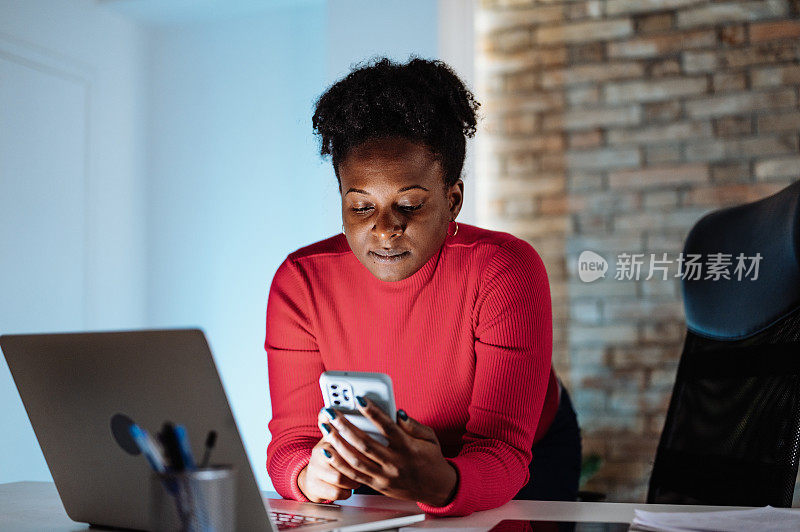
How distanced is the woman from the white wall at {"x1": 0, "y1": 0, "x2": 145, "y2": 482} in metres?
1.77

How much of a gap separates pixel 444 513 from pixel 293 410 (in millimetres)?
367

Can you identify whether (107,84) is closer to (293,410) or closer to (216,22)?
(216,22)

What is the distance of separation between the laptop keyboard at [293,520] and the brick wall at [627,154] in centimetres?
206

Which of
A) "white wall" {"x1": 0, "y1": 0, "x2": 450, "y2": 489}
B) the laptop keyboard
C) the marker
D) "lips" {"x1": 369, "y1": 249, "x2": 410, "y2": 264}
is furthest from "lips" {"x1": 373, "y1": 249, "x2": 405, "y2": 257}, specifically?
"white wall" {"x1": 0, "y1": 0, "x2": 450, "y2": 489}

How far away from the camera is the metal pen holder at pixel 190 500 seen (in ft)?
2.01

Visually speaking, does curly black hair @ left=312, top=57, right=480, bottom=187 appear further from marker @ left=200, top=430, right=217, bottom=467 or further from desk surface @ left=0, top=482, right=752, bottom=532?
marker @ left=200, top=430, right=217, bottom=467

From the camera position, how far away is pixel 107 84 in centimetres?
314

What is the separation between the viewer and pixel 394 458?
874 millimetres

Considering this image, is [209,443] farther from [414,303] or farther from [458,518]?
[414,303]

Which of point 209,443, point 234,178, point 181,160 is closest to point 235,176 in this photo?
point 234,178

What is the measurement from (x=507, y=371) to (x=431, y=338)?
0.59 feet

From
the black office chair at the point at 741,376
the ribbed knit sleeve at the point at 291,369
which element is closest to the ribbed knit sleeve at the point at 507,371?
the ribbed knit sleeve at the point at 291,369

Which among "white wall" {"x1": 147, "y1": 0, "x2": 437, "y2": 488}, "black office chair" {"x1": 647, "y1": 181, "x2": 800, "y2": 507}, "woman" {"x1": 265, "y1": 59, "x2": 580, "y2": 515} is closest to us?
"woman" {"x1": 265, "y1": 59, "x2": 580, "y2": 515}

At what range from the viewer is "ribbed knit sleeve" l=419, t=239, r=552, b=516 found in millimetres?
1044
